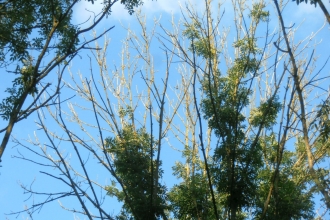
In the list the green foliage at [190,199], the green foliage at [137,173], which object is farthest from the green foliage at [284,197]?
the green foliage at [137,173]

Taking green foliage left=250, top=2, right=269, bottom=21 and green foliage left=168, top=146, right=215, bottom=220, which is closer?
green foliage left=168, top=146, right=215, bottom=220

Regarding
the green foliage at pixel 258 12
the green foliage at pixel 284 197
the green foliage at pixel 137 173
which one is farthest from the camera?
the green foliage at pixel 258 12

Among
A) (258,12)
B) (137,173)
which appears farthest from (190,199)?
(258,12)

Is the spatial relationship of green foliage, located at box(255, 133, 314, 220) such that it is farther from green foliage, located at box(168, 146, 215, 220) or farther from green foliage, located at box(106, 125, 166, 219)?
green foliage, located at box(106, 125, 166, 219)

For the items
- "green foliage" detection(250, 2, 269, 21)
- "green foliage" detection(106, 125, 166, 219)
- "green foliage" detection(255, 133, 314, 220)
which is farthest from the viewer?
"green foliage" detection(250, 2, 269, 21)

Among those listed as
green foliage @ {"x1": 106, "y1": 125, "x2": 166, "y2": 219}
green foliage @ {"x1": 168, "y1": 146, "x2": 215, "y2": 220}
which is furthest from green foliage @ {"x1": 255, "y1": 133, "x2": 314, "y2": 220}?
green foliage @ {"x1": 106, "y1": 125, "x2": 166, "y2": 219}

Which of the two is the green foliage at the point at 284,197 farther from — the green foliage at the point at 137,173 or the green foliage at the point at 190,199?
the green foliage at the point at 137,173

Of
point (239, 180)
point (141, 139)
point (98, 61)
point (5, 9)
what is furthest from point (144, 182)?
point (98, 61)

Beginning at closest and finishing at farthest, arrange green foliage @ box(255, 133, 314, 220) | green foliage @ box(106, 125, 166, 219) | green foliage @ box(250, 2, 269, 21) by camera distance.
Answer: green foliage @ box(106, 125, 166, 219)
green foliage @ box(255, 133, 314, 220)
green foliage @ box(250, 2, 269, 21)

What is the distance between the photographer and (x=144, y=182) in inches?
204

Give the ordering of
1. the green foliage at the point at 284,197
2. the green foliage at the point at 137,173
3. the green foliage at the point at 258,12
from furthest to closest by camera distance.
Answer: the green foliage at the point at 258,12, the green foliage at the point at 284,197, the green foliage at the point at 137,173

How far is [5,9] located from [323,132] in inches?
141

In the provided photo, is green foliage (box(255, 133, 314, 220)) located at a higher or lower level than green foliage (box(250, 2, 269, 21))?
lower

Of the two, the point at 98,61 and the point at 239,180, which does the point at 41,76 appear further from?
the point at 98,61
